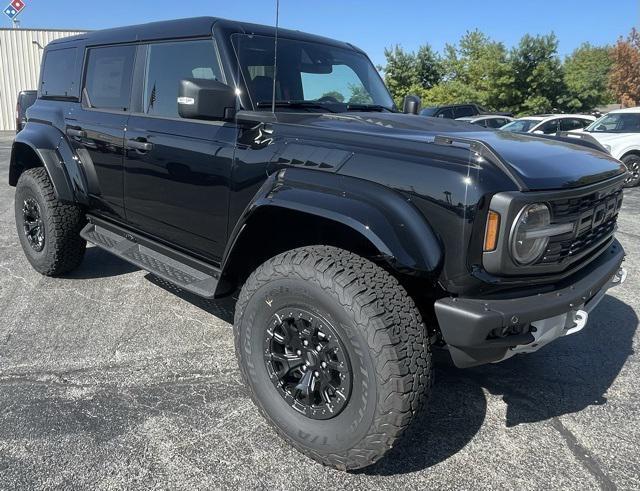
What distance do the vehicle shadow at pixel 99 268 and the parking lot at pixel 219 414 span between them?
2.11 feet

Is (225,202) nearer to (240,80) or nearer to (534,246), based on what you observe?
(240,80)

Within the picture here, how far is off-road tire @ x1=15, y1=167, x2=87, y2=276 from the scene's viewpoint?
4227 millimetres

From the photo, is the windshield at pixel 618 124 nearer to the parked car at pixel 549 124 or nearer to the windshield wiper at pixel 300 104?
the parked car at pixel 549 124

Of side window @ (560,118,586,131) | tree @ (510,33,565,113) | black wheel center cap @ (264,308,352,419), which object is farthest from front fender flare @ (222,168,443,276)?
tree @ (510,33,565,113)

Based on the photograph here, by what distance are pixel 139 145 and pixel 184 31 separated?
0.75 m

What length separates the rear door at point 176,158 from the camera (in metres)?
2.87

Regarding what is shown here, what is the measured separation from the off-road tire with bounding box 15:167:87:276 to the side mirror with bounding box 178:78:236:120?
2138 mm

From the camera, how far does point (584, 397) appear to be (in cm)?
292

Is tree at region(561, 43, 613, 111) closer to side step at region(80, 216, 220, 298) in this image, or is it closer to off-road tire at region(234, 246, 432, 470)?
side step at region(80, 216, 220, 298)

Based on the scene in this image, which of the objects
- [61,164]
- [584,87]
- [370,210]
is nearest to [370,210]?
[370,210]

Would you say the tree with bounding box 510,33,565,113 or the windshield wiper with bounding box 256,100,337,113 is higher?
the tree with bounding box 510,33,565,113

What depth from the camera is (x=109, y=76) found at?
12.8 ft

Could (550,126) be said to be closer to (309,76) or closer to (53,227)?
(309,76)

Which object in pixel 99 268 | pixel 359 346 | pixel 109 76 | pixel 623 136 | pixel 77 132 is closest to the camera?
pixel 359 346
